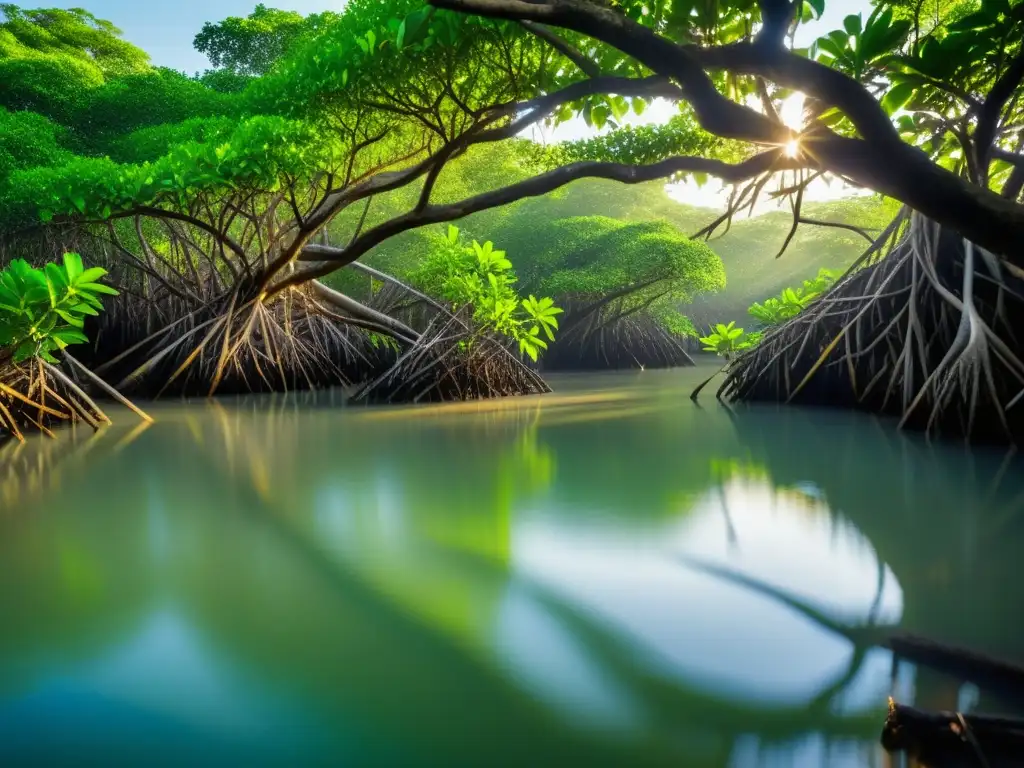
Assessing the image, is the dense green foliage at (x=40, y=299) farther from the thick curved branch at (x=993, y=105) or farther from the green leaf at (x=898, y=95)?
the thick curved branch at (x=993, y=105)

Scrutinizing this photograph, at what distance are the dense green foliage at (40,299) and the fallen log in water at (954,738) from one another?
2946mm

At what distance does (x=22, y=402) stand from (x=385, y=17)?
2.77m

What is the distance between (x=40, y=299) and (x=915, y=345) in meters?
4.19

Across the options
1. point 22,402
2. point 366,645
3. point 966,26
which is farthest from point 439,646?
point 22,402

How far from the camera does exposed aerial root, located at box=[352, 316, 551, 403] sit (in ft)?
18.3

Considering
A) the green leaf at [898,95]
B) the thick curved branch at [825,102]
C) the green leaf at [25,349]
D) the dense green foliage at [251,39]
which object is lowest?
the green leaf at [25,349]

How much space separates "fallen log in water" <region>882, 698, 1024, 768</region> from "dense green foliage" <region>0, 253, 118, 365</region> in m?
2.95

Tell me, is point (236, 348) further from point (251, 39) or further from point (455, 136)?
point (251, 39)

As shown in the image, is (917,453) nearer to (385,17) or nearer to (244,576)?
(244,576)

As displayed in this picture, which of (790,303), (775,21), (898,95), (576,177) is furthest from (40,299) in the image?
(790,303)

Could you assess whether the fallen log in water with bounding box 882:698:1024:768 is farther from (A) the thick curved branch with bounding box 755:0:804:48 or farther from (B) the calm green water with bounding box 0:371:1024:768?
(A) the thick curved branch with bounding box 755:0:804:48

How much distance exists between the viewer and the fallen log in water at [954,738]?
2.22 ft

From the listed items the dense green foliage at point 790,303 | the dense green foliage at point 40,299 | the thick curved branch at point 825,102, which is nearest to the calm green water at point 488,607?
the thick curved branch at point 825,102

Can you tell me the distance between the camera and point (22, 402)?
12.2 ft
